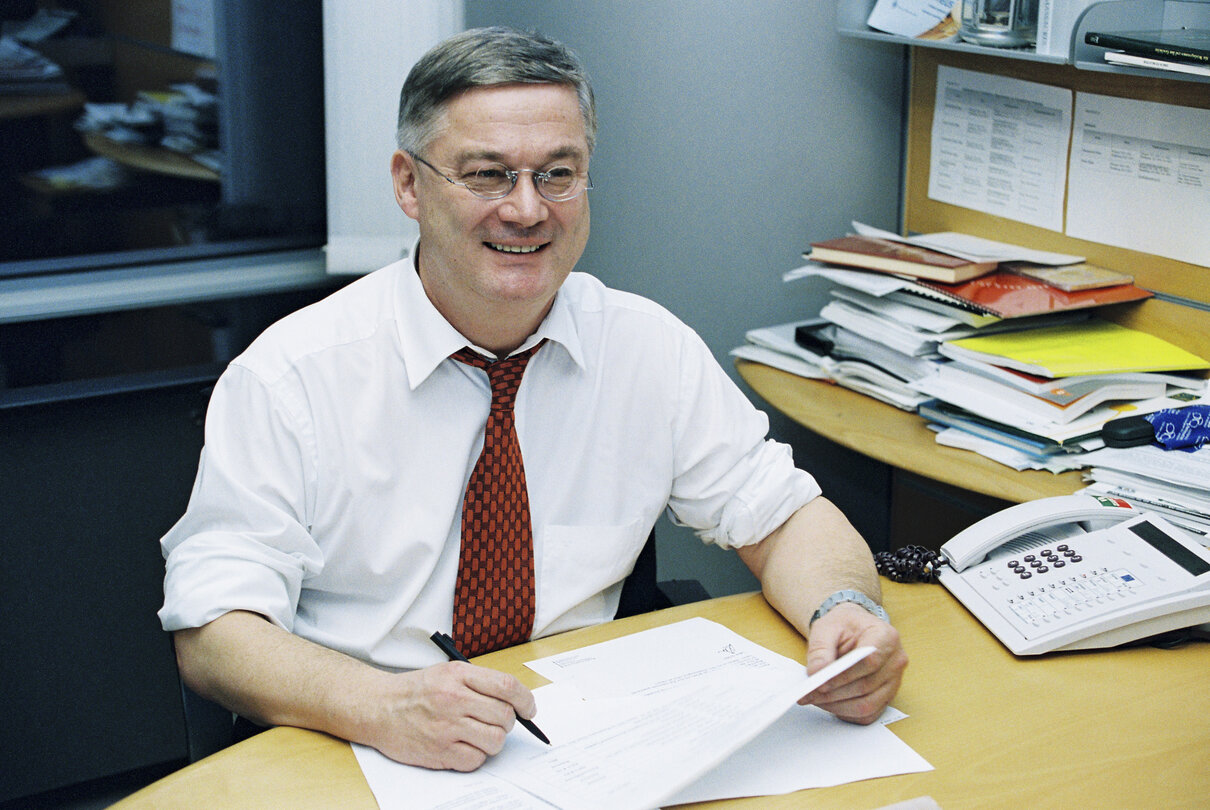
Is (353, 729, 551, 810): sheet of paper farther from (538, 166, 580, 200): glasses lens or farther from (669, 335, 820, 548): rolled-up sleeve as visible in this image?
(538, 166, 580, 200): glasses lens

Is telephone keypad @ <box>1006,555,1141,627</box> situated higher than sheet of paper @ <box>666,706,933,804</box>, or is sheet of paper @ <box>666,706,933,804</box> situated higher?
telephone keypad @ <box>1006,555,1141,627</box>

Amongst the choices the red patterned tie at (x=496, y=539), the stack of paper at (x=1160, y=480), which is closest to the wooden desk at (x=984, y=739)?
the red patterned tie at (x=496, y=539)

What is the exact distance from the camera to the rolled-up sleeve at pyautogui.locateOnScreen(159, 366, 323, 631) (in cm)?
127

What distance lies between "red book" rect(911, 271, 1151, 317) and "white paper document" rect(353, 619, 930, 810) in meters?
0.92

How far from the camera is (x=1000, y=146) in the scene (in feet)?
7.49

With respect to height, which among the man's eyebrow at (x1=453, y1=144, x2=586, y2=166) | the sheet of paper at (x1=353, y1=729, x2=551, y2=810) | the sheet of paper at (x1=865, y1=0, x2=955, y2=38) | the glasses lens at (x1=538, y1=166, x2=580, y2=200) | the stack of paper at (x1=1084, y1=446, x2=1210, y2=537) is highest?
the sheet of paper at (x1=865, y1=0, x2=955, y2=38)

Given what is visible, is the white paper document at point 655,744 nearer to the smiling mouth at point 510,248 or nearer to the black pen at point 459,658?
the black pen at point 459,658

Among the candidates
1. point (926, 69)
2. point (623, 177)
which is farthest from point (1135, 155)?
point (623, 177)

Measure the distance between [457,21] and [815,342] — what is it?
95cm

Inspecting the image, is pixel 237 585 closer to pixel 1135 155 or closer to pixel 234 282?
pixel 234 282

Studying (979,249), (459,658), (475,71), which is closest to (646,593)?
(459,658)

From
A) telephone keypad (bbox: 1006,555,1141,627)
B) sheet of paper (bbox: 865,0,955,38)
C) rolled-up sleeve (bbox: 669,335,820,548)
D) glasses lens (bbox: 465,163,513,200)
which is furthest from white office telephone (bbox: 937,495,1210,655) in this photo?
sheet of paper (bbox: 865,0,955,38)

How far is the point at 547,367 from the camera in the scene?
1549 millimetres

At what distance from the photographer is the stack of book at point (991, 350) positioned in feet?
5.98
